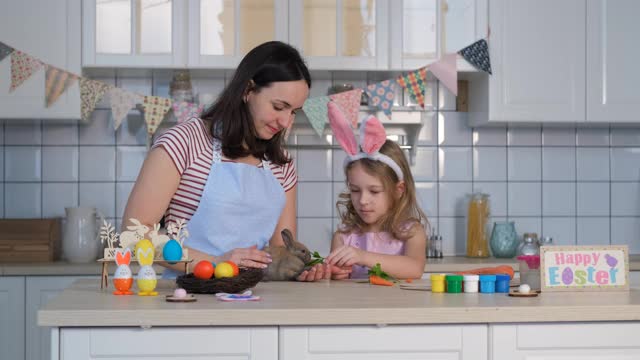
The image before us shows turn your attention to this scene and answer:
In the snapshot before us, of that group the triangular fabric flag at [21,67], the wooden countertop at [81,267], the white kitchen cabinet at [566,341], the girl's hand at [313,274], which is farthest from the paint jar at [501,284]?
the triangular fabric flag at [21,67]

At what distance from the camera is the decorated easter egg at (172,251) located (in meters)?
1.89

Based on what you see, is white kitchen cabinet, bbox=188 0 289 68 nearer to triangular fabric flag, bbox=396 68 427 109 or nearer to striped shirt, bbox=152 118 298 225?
triangular fabric flag, bbox=396 68 427 109

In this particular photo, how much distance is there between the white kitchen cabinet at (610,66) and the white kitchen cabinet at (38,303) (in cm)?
208

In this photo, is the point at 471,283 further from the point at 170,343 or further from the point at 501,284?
the point at 170,343

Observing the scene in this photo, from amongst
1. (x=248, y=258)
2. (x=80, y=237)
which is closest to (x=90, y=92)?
(x=80, y=237)

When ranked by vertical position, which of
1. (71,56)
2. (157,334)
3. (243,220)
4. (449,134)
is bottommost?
(157,334)

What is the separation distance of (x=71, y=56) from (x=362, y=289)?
1.92 m

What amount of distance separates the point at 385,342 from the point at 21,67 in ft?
7.42

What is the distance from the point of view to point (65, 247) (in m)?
3.53

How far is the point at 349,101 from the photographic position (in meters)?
3.54

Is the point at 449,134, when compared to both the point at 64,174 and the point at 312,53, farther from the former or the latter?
the point at 64,174

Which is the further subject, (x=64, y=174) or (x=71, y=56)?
(x=64, y=174)

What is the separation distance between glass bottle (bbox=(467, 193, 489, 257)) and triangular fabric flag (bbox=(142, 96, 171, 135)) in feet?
4.24

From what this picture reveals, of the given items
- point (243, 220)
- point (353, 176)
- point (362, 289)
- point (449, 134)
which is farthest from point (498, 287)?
point (449, 134)
